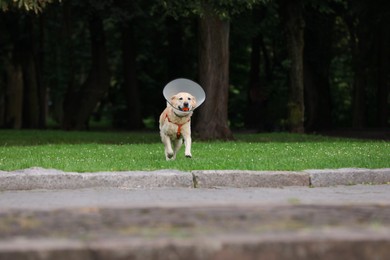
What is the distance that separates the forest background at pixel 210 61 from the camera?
94.1 feet

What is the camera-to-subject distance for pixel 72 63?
37.3 m

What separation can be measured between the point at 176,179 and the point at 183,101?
242cm

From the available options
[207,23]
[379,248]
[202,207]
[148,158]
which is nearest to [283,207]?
[202,207]

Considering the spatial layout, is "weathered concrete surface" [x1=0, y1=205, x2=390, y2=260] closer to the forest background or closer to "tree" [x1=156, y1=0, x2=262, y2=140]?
"tree" [x1=156, y1=0, x2=262, y2=140]

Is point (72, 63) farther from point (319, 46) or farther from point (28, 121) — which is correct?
point (319, 46)

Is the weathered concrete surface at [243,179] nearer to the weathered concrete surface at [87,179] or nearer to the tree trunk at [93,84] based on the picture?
the weathered concrete surface at [87,179]

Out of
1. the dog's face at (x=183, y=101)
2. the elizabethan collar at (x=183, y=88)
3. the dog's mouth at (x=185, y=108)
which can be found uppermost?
the elizabethan collar at (x=183, y=88)

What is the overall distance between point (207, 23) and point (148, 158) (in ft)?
29.6

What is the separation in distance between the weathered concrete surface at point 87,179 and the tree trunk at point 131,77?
2693 cm

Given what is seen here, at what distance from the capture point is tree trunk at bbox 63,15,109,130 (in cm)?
3459

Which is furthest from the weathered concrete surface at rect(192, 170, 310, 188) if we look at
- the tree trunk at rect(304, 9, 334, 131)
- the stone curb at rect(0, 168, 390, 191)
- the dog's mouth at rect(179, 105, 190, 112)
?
the tree trunk at rect(304, 9, 334, 131)

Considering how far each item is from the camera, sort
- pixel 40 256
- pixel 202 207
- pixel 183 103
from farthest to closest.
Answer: pixel 183 103 → pixel 202 207 → pixel 40 256

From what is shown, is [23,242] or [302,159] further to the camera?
[302,159]

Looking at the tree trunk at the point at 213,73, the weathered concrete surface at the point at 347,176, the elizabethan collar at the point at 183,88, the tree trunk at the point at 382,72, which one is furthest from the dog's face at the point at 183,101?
the tree trunk at the point at 382,72
